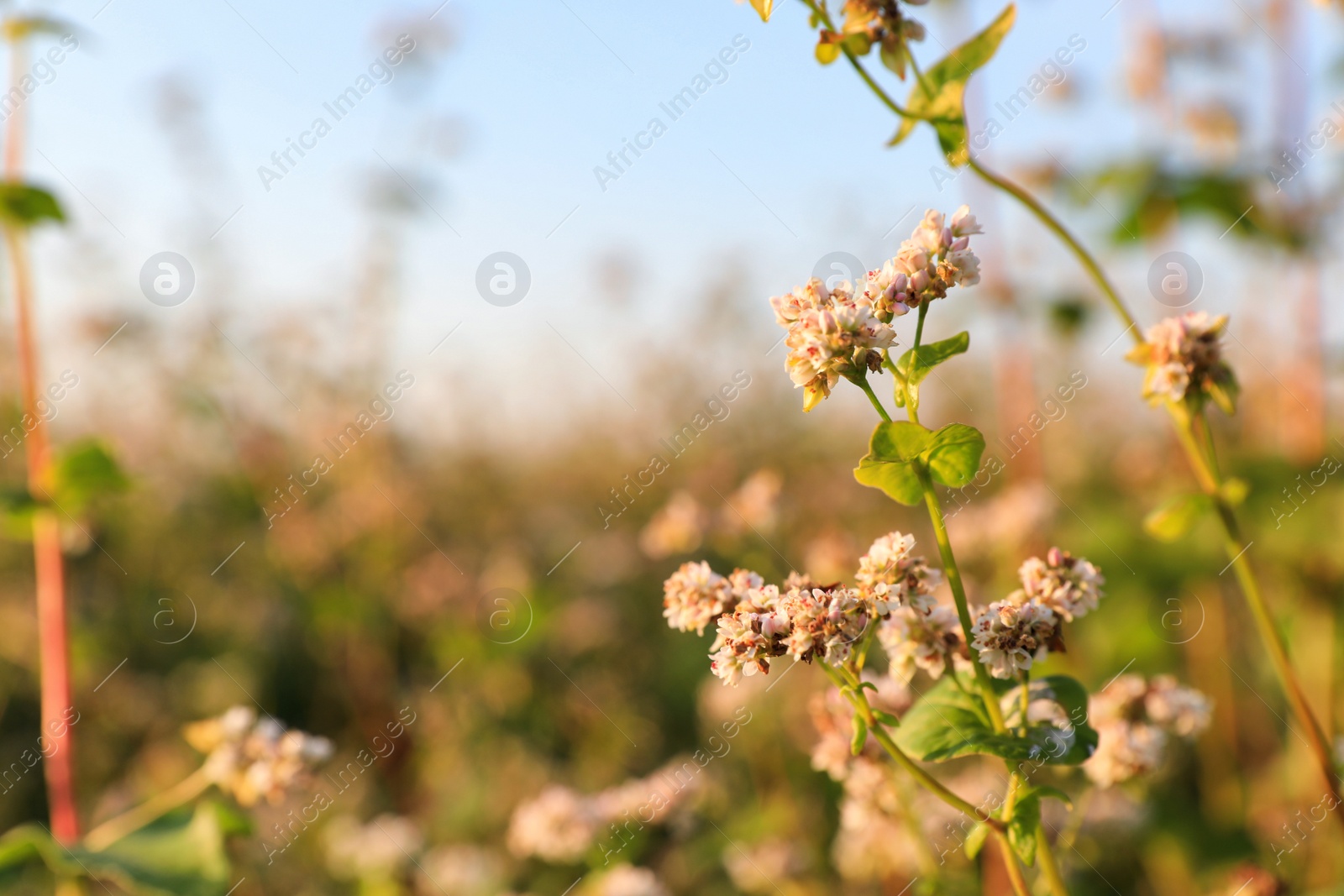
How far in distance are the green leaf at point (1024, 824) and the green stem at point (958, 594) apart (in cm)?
9

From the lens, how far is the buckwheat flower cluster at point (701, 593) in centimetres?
135

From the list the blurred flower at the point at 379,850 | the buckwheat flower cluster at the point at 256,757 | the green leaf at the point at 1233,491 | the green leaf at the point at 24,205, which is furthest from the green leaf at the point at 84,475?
the green leaf at the point at 1233,491

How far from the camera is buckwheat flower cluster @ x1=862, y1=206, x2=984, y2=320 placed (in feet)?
4.03

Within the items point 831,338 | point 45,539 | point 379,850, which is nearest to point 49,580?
point 45,539

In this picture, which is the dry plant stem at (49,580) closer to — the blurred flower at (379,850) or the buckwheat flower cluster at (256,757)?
the buckwheat flower cluster at (256,757)

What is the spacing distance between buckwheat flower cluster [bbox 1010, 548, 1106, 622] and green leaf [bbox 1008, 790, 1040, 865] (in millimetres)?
244

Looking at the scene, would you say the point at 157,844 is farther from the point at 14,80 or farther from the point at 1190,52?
the point at 1190,52

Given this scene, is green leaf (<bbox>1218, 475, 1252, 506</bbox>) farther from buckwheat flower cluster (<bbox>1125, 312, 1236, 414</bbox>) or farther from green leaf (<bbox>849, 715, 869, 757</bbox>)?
green leaf (<bbox>849, 715, 869, 757</bbox>)

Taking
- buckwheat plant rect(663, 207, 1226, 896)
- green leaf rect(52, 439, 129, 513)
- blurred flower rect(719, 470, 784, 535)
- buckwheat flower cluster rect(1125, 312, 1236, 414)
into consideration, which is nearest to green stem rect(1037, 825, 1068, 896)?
buckwheat plant rect(663, 207, 1226, 896)

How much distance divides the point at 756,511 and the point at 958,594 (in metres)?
1.53

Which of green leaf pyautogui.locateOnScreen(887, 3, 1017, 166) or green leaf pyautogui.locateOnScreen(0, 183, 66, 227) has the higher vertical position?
green leaf pyautogui.locateOnScreen(0, 183, 66, 227)

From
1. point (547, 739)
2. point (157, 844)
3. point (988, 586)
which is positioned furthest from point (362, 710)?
point (988, 586)

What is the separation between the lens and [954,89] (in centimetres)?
141

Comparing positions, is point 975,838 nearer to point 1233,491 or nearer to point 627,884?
point 1233,491
